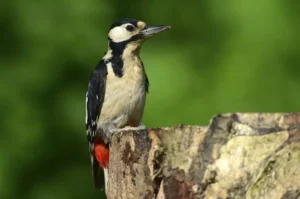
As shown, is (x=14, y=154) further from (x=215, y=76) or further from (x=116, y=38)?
(x=116, y=38)

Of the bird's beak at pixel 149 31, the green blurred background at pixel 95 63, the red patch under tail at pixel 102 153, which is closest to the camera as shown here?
the red patch under tail at pixel 102 153

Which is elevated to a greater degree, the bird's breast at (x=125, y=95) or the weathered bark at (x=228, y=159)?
the bird's breast at (x=125, y=95)

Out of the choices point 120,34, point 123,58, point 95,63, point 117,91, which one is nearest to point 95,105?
point 117,91

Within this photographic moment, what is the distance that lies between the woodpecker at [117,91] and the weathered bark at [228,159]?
207cm

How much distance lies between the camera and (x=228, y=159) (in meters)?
4.02

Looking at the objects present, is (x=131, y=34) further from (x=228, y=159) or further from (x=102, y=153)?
(x=228, y=159)

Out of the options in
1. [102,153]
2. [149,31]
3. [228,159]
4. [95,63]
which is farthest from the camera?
[95,63]

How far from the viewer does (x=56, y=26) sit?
9539 mm

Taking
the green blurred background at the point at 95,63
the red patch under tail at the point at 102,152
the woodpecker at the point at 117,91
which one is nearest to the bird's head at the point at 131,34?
the woodpecker at the point at 117,91

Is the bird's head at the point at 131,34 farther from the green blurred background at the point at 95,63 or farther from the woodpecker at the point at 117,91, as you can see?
the green blurred background at the point at 95,63

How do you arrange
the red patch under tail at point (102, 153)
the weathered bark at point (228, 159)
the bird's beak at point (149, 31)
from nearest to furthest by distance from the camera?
the weathered bark at point (228, 159), the red patch under tail at point (102, 153), the bird's beak at point (149, 31)

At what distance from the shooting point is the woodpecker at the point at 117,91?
6.32m

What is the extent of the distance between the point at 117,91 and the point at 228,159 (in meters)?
2.41

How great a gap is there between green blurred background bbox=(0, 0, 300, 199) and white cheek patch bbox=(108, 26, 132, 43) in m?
2.13
